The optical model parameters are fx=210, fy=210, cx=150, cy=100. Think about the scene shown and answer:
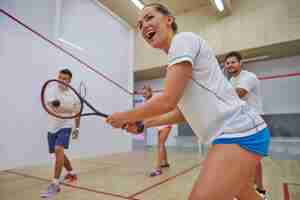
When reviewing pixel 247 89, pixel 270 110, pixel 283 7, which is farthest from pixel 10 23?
pixel 270 110

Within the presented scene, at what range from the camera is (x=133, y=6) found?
4836mm

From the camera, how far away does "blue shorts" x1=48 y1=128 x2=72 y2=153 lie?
1877 millimetres

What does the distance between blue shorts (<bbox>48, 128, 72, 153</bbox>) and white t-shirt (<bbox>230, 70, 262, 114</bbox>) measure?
1.50 metres

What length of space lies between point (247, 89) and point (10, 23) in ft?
9.85

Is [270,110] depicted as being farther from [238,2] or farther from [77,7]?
[77,7]

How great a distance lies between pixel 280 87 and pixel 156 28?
16.6ft

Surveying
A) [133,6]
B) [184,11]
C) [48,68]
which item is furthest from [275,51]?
[48,68]

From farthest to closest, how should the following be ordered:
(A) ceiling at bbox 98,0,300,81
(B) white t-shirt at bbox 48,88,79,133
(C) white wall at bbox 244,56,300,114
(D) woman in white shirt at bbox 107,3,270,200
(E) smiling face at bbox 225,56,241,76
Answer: (C) white wall at bbox 244,56,300,114
(A) ceiling at bbox 98,0,300,81
(B) white t-shirt at bbox 48,88,79,133
(E) smiling face at bbox 225,56,241,76
(D) woman in white shirt at bbox 107,3,270,200

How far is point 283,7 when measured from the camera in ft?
13.5

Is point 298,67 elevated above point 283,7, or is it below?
below

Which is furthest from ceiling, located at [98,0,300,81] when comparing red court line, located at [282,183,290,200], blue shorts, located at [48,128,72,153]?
blue shorts, located at [48,128,72,153]

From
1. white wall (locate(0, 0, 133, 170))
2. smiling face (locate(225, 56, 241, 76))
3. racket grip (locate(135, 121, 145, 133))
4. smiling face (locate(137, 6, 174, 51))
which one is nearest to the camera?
smiling face (locate(137, 6, 174, 51))

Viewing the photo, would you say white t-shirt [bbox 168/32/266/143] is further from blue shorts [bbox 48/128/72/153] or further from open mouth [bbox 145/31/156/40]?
blue shorts [bbox 48/128/72/153]

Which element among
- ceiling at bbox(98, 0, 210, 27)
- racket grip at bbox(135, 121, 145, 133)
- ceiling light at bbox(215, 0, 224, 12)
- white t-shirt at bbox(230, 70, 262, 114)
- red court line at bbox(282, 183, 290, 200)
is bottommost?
red court line at bbox(282, 183, 290, 200)
